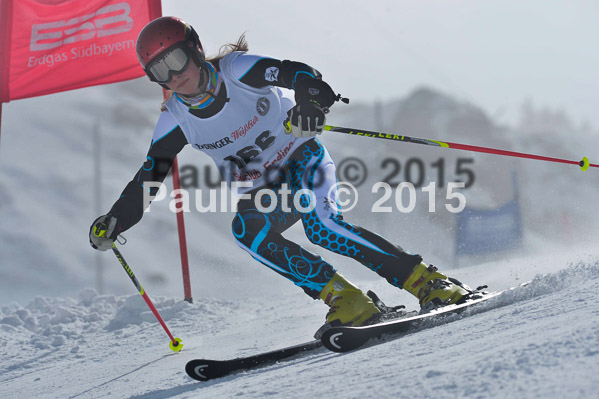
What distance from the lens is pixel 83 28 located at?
248 inches

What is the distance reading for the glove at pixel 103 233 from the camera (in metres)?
3.20

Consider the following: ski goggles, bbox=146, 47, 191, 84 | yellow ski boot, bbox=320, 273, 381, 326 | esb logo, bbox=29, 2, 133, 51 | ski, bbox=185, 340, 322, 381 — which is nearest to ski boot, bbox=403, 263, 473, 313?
yellow ski boot, bbox=320, 273, 381, 326

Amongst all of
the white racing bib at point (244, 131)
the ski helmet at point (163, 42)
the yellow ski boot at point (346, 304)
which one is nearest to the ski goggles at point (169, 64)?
the ski helmet at point (163, 42)

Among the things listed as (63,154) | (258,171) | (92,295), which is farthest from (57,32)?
(63,154)

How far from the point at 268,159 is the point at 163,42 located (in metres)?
0.76

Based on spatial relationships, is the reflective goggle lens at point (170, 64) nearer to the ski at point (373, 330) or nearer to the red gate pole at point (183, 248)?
the ski at point (373, 330)

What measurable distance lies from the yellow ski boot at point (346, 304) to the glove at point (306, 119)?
72 centimetres

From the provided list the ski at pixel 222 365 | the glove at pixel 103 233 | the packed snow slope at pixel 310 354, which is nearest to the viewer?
the packed snow slope at pixel 310 354

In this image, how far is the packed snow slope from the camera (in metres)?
1.70

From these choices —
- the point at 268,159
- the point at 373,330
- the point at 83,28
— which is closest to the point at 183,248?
the point at 83,28

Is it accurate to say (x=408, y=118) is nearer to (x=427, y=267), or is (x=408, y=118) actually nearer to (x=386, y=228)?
(x=386, y=228)

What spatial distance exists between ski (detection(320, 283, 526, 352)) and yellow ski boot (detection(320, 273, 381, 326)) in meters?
0.17

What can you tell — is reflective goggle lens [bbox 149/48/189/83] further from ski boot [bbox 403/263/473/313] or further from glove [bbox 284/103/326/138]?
ski boot [bbox 403/263/473/313]

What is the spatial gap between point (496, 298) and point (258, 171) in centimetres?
132
